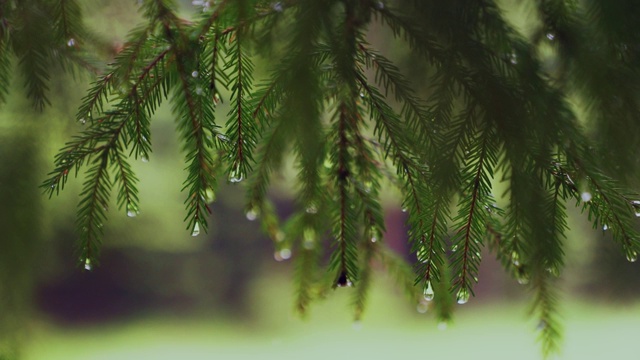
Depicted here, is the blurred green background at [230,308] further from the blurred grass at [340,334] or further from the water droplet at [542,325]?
the water droplet at [542,325]

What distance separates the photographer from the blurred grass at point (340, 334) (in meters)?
4.13

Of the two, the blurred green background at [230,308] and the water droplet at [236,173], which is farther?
the blurred green background at [230,308]

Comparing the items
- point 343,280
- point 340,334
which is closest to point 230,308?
point 340,334

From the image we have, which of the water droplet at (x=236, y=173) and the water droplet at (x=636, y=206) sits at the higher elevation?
the water droplet at (x=636, y=206)

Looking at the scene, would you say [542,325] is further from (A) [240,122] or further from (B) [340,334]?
(B) [340,334]

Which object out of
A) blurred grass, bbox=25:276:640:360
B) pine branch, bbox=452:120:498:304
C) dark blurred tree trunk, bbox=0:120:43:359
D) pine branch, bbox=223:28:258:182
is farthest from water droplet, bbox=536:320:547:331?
blurred grass, bbox=25:276:640:360

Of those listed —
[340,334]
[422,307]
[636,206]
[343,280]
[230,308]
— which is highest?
[230,308]

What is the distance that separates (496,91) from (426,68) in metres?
0.15

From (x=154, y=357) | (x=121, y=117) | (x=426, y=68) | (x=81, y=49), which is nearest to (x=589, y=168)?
(x=426, y=68)

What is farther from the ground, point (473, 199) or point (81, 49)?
point (81, 49)

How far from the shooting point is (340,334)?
4453 mm

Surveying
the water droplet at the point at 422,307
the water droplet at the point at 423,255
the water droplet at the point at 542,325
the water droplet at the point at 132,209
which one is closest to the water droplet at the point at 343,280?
the water droplet at the point at 423,255

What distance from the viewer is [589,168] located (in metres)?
0.72

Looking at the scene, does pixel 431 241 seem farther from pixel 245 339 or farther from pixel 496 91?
pixel 245 339
